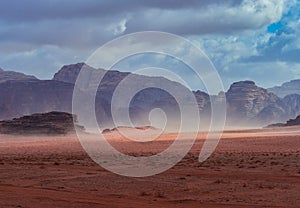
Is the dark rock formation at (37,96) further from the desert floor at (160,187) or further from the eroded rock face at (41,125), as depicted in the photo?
the desert floor at (160,187)

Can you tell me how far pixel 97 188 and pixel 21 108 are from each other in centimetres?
16398

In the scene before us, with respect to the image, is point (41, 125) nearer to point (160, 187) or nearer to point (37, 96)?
point (37, 96)

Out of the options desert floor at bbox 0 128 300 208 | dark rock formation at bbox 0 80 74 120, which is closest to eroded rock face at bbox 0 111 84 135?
dark rock formation at bbox 0 80 74 120

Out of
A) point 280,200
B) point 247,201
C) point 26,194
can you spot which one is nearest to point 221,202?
point 247,201

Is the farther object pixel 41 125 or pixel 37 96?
pixel 37 96

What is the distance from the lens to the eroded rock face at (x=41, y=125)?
107562mm

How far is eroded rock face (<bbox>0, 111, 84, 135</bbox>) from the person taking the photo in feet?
353

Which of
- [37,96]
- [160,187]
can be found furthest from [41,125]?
[160,187]

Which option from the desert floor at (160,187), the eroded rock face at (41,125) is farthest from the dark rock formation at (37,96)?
the desert floor at (160,187)

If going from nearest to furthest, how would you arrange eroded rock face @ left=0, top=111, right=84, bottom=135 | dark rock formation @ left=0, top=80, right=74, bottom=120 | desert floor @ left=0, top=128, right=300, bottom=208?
desert floor @ left=0, top=128, right=300, bottom=208
eroded rock face @ left=0, top=111, right=84, bottom=135
dark rock formation @ left=0, top=80, right=74, bottom=120

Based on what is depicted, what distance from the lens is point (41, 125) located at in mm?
109625

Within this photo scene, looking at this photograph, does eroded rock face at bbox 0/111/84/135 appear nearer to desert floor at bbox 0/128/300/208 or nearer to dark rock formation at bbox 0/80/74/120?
dark rock formation at bbox 0/80/74/120

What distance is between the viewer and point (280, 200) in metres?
15.7

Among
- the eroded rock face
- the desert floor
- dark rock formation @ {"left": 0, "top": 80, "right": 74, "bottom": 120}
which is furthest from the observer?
dark rock formation @ {"left": 0, "top": 80, "right": 74, "bottom": 120}
